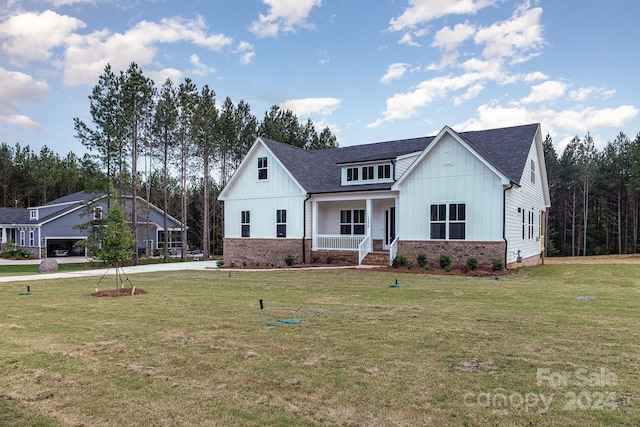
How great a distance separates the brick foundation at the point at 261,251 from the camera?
22.5 m

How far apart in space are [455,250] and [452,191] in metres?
2.54

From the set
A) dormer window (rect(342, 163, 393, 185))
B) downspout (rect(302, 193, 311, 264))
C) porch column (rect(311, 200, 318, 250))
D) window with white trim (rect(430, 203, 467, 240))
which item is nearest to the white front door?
dormer window (rect(342, 163, 393, 185))

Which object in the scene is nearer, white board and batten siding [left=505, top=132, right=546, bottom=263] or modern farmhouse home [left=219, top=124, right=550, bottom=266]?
modern farmhouse home [left=219, top=124, right=550, bottom=266]

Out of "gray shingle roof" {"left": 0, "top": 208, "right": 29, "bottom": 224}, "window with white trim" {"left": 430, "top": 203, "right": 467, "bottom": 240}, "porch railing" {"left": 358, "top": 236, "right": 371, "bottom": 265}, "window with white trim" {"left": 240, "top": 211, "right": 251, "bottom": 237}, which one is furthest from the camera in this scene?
"gray shingle roof" {"left": 0, "top": 208, "right": 29, "bottom": 224}

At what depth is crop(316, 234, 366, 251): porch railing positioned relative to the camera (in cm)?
2152

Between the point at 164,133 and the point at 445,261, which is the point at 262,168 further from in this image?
the point at 445,261

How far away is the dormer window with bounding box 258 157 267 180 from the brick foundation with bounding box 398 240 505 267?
30.4 feet

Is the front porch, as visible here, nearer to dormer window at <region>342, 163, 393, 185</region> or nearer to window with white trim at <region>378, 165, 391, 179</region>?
dormer window at <region>342, 163, 393, 185</region>

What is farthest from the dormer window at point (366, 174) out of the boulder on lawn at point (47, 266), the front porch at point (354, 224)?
the boulder on lawn at point (47, 266)

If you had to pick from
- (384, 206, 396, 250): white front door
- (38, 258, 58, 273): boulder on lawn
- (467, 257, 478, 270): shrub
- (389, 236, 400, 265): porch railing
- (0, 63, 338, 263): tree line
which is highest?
(0, 63, 338, 263): tree line

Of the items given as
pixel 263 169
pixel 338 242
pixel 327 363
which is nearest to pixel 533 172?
pixel 338 242

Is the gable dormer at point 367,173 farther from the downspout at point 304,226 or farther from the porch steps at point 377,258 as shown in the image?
the porch steps at point 377,258

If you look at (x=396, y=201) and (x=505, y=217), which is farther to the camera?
(x=396, y=201)

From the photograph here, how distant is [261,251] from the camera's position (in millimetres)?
23828
